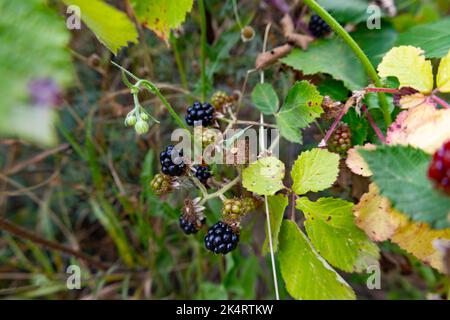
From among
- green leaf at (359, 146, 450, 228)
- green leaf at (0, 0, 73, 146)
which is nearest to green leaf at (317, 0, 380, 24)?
green leaf at (359, 146, 450, 228)

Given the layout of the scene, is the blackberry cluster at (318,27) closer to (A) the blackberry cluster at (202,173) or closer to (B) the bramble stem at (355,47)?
(B) the bramble stem at (355,47)

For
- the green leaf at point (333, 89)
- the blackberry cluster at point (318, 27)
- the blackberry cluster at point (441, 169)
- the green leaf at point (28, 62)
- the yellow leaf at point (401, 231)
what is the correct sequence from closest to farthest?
the green leaf at point (28, 62) < the blackberry cluster at point (441, 169) < the yellow leaf at point (401, 231) < the green leaf at point (333, 89) < the blackberry cluster at point (318, 27)

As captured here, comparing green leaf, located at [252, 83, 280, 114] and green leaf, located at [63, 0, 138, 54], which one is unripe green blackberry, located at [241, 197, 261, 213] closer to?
green leaf, located at [252, 83, 280, 114]

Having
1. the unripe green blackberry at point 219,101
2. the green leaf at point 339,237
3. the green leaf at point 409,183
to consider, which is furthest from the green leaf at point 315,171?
the unripe green blackberry at point 219,101

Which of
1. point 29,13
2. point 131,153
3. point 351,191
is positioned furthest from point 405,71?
point 131,153
